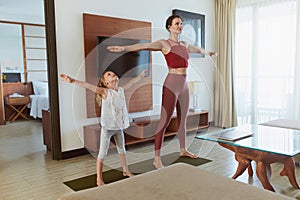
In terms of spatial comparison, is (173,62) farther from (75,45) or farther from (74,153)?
(74,153)

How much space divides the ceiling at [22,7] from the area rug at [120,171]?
401cm

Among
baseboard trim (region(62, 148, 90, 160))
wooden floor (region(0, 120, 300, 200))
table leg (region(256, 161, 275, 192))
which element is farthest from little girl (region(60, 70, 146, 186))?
table leg (region(256, 161, 275, 192))

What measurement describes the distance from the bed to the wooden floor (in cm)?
129

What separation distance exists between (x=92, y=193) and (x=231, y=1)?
4.47m

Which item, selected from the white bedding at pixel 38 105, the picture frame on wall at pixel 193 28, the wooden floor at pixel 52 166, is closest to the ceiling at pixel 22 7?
the white bedding at pixel 38 105

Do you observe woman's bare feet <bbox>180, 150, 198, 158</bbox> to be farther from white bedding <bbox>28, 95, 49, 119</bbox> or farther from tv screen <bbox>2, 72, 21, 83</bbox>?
tv screen <bbox>2, 72, 21, 83</bbox>

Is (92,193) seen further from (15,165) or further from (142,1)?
(142,1)

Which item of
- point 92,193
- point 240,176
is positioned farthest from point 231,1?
point 92,193

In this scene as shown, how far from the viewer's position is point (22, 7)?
598cm

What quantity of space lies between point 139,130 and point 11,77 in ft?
14.0

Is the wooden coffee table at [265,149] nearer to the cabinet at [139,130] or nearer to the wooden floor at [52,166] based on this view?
the wooden floor at [52,166]

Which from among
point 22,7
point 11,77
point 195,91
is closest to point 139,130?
point 195,91

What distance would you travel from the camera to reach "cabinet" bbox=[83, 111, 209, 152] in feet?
11.5

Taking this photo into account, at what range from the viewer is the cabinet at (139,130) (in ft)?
11.5
